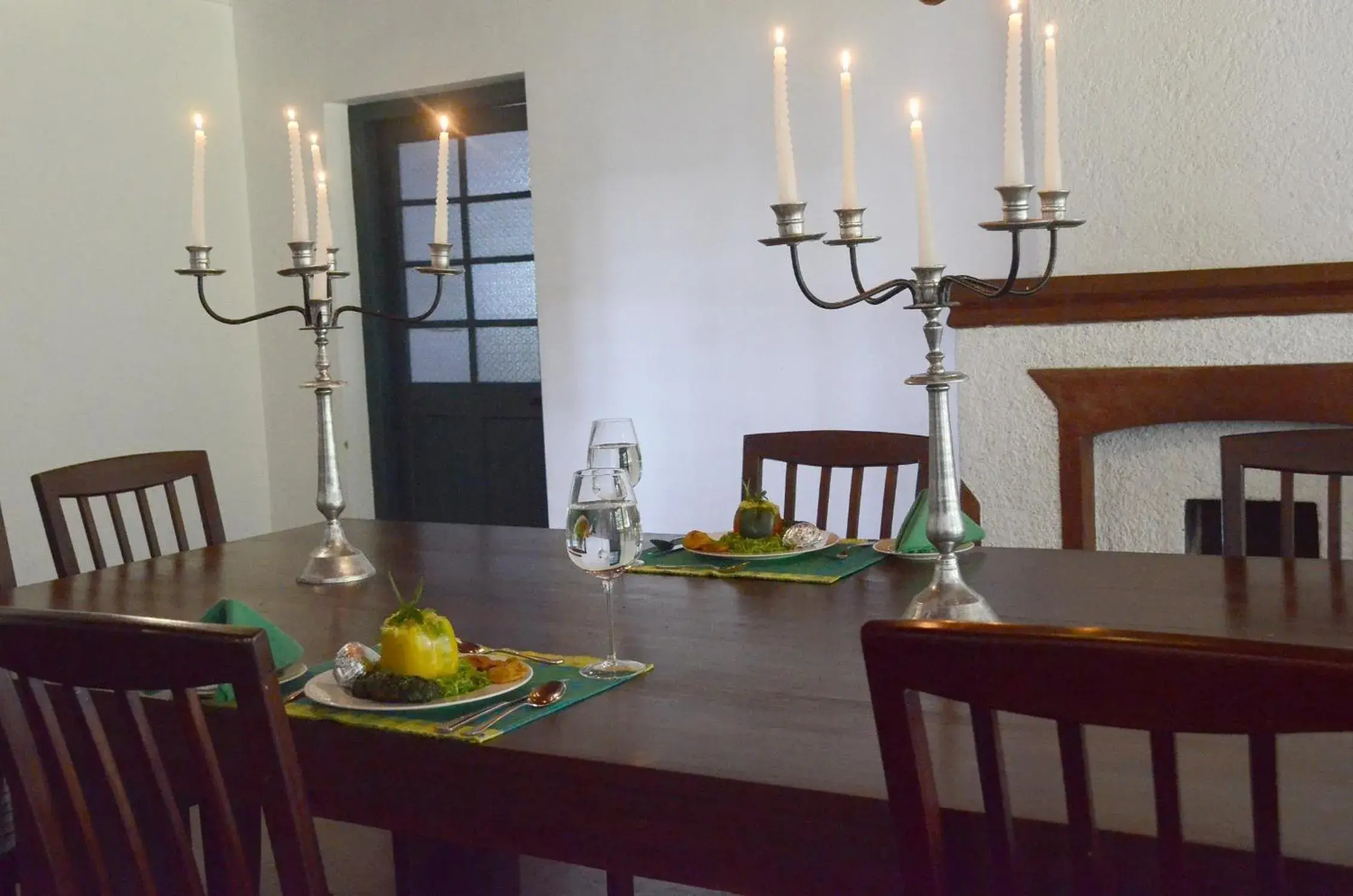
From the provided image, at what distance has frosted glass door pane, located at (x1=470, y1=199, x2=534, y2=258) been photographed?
421cm

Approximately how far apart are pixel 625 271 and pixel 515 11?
2.95 ft

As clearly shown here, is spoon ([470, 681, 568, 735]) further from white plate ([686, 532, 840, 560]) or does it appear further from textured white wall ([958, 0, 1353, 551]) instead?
textured white wall ([958, 0, 1353, 551])

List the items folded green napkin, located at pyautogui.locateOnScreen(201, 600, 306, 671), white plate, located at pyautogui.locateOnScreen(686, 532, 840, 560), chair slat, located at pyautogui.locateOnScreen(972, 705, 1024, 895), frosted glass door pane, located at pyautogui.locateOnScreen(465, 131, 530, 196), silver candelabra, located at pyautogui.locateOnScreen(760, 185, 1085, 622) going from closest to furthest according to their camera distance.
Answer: chair slat, located at pyautogui.locateOnScreen(972, 705, 1024, 895) → silver candelabra, located at pyautogui.locateOnScreen(760, 185, 1085, 622) → folded green napkin, located at pyautogui.locateOnScreen(201, 600, 306, 671) → white plate, located at pyautogui.locateOnScreen(686, 532, 840, 560) → frosted glass door pane, located at pyautogui.locateOnScreen(465, 131, 530, 196)

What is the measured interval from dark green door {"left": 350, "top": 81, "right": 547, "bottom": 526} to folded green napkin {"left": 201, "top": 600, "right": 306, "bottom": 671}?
8.84 ft

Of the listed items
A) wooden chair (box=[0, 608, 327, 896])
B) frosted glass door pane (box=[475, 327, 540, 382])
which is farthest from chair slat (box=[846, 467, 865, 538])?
frosted glass door pane (box=[475, 327, 540, 382])

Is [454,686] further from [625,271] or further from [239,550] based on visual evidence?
[625,271]

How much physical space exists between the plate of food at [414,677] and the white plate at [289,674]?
0.07 meters

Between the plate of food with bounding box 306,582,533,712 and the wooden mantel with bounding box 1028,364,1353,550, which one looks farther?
the wooden mantel with bounding box 1028,364,1353,550

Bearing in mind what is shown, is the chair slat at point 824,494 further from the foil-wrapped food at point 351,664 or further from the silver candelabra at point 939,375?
the foil-wrapped food at point 351,664

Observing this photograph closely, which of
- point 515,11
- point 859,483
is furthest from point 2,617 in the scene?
point 515,11

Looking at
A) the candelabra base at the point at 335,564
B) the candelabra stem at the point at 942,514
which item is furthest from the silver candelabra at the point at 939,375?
the candelabra base at the point at 335,564

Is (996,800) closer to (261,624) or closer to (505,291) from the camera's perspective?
(261,624)

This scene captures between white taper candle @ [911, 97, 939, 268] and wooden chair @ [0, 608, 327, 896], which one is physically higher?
white taper candle @ [911, 97, 939, 268]

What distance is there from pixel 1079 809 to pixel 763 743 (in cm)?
42
